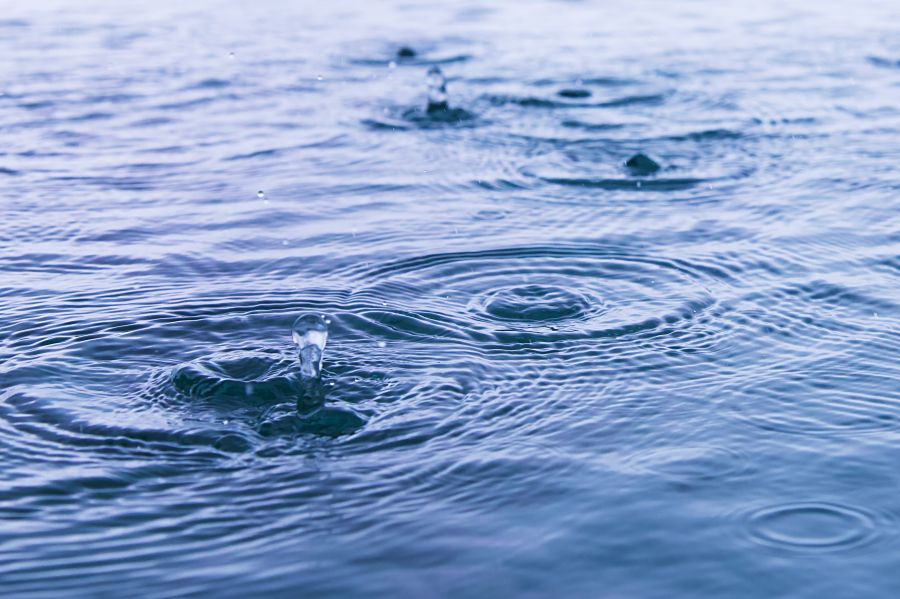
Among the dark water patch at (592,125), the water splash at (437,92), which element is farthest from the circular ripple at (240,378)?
the water splash at (437,92)

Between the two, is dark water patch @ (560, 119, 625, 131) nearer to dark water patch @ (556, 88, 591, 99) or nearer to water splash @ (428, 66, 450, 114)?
dark water patch @ (556, 88, 591, 99)

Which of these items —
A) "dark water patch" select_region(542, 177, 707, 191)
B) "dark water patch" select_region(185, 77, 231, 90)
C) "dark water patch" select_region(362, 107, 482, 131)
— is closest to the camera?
"dark water patch" select_region(542, 177, 707, 191)

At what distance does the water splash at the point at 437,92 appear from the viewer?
11594 millimetres

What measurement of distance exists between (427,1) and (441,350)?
1519 centimetres

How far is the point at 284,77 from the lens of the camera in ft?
43.6

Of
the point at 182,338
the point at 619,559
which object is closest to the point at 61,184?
the point at 182,338

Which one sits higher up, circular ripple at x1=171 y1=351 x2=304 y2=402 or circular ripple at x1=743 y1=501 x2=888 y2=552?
circular ripple at x1=171 y1=351 x2=304 y2=402

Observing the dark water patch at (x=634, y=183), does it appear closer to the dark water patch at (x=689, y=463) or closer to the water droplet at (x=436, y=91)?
the water droplet at (x=436, y=91)

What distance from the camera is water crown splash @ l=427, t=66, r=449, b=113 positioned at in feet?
38.1

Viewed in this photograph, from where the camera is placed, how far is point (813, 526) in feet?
14.9

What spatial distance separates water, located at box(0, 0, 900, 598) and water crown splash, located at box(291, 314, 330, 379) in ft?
0.27

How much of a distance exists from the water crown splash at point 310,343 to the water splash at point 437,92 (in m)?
6.19

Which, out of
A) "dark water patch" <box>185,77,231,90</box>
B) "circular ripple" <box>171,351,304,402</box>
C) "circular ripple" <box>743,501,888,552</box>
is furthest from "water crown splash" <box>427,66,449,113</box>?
"circular ripple" <box>743,501,888,552</box>

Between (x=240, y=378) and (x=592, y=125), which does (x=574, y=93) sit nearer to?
(x=592, y=125)
